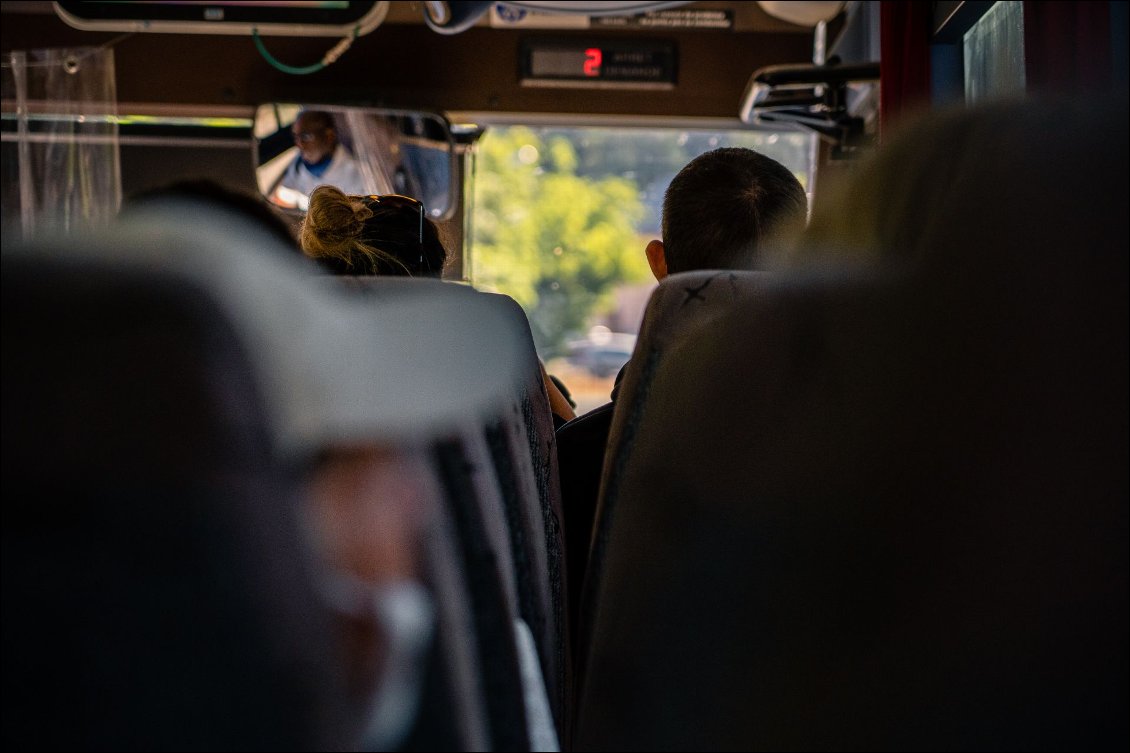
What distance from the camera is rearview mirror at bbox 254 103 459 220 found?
13.7ft

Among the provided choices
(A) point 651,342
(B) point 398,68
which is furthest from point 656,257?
(B) point 398,68

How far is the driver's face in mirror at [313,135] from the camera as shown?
418cm

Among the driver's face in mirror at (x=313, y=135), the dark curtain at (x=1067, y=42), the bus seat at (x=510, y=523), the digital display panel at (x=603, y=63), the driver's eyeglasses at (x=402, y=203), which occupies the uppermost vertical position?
the digital display panel at (x=603, y=63)

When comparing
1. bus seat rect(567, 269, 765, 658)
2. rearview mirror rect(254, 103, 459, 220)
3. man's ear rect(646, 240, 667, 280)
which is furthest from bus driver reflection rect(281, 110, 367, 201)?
bus seat rect(567, 269, 765, 658)

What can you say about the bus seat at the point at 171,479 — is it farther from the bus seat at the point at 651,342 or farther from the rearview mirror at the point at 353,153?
the rearview mirror at the point at 353,153

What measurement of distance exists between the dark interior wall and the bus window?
0.14 meters

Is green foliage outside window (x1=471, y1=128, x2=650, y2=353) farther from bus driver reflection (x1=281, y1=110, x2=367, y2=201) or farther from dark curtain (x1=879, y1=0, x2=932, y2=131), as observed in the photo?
dark curtain (x1=879, y1=0, x2=932, y2=131)

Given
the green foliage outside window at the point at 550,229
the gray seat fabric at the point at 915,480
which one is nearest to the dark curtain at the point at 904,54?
the green foliage outside window at the point at 550,229

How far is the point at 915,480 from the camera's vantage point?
70 centimetres

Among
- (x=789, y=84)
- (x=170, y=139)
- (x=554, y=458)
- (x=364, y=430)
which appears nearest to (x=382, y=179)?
(x=170, y=139)

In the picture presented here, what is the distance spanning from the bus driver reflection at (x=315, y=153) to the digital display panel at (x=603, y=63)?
782 mm

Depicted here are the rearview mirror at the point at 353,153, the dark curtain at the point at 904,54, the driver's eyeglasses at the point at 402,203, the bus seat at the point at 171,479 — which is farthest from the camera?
the rearview mirror at the point at 353,153

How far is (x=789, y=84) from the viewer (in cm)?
333

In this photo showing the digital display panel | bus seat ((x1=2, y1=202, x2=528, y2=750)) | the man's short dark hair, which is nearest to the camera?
bus seat ((x1=2, y1=202, x2=528, y2=750))
